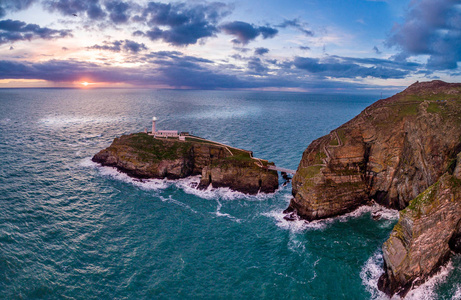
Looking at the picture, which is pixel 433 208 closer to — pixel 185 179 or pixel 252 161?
pixel 252 161

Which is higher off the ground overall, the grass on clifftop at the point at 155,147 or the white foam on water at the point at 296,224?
the grass on clifftop at the point at 155,147

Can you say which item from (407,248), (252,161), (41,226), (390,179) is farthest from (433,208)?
(41,226)

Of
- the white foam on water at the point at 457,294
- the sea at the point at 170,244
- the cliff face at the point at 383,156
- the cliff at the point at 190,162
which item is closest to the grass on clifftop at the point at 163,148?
the cliff at the point at 190,162

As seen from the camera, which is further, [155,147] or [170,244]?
[155,147]

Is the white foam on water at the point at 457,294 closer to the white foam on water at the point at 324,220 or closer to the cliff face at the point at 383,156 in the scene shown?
the white foam on water at the point at 324,220

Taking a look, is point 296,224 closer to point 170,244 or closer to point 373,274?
point 373,274


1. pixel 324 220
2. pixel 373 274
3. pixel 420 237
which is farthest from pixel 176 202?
pixel 420 237
